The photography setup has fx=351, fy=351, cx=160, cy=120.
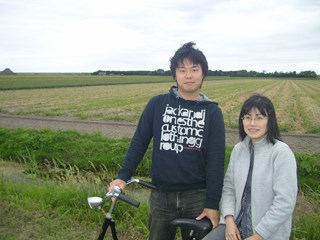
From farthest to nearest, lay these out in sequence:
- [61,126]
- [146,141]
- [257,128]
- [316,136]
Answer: [61,126]
[316,136]
[146,141]
[257,128]

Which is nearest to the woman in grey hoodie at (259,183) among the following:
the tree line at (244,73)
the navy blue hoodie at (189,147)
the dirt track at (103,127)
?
the navy blue hoodie at (189,147)

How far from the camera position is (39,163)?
9.39 meters

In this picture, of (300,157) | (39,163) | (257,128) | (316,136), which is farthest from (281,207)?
(316,136)

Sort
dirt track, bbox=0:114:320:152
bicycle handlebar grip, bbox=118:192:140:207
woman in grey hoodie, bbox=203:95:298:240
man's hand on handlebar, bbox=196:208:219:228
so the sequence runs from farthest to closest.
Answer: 1. dirt track, bbox=0:114:320:152
2. man's hand on handlebar, bbox=196:208:219:228
3. bicycle handlebar grip, bbox=118:192:140:207
4. woman in grey hoodie, bbox=203:95:298:240

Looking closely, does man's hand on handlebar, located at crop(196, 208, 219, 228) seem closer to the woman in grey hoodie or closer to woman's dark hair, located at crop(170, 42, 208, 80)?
the woman in grey hoodie

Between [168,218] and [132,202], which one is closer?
[132,202]

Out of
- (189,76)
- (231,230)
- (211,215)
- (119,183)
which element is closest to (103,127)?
(119,183)

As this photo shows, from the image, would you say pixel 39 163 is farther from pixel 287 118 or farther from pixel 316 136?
pixel 287 118

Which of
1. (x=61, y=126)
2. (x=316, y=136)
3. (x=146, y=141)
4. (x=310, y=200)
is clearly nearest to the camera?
(x=146, y=141)

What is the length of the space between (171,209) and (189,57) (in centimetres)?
126

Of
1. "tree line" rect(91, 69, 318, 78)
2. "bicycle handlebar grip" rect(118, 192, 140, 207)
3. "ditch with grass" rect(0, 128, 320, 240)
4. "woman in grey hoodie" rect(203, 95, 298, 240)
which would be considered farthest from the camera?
"tree line" rect(91, 69, 318, 78)

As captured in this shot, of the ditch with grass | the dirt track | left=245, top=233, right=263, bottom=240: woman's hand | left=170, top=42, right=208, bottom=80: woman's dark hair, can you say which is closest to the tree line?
the dirt track

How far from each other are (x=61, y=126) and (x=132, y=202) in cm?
1336

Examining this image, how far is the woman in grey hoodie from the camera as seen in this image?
2387 millimetres
